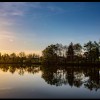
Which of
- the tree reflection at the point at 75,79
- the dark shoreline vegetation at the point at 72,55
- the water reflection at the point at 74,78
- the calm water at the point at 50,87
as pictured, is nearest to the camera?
the calm water at the point at 50,87

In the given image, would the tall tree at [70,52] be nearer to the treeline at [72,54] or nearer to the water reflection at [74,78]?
the treeline at [72,54]

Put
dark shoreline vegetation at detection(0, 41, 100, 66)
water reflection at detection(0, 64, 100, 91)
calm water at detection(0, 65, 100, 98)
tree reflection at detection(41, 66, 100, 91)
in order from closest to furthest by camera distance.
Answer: calm water at detection(0, 65, 100, 98) < tree reflection at detection(41, 66, 100, 91) < water reflection at detection(0, 64, 100, 91) < dark shoreline vegetation at detection(0, 41, 100, 66)

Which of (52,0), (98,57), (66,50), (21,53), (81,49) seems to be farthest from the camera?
(21,53)

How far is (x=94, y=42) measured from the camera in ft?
143

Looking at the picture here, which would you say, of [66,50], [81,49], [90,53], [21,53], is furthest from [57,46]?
[21,53]

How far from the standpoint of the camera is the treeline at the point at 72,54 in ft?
140

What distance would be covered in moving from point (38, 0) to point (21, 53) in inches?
3055

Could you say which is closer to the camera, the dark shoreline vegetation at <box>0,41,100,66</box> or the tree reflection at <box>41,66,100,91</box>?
the tree reflection at <box>41,66,100,91</box>

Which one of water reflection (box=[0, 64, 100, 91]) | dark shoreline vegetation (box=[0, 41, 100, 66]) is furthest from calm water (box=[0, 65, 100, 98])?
dark shoreline vegetation (box=[0, 41, 100, 66])

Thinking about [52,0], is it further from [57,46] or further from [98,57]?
[57,46]

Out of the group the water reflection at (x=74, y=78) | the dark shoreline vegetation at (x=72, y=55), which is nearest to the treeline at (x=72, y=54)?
the dark shoreline vegetation at (x=72, y=55)

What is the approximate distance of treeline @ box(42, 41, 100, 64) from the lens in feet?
140

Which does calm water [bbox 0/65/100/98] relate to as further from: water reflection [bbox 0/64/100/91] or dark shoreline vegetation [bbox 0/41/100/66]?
dark shoreline vegetation [bbox 0/41/100/66]

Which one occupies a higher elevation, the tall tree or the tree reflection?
the tall tree
